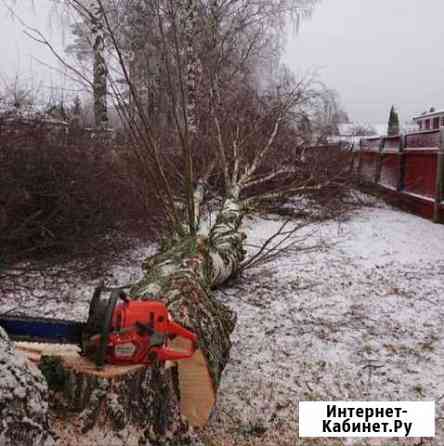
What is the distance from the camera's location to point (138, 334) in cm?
162

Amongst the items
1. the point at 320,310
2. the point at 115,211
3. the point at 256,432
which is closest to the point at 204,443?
the point at 256,432

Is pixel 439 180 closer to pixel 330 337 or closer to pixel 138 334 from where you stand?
pixel 330 337

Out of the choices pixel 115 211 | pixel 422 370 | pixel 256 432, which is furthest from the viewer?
pixel 115 211

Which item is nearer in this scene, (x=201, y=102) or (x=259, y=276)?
(x=259, y=276)

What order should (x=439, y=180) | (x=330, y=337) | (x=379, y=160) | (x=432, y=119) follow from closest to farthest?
(x=330, y=337) < (x=439, y=180) < (x=379, y=160) < (x=432, y=119)

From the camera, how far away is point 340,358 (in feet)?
8.96

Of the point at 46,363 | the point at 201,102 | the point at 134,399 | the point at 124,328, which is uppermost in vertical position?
the point at 201,102

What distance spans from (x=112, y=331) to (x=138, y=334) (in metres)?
0.10

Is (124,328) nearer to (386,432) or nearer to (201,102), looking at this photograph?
(386,432)

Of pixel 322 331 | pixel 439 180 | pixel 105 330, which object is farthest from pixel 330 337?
pixel 439 180

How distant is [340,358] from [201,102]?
686cm

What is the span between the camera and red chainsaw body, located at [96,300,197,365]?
162 centimetres

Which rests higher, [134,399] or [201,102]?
[201,102]

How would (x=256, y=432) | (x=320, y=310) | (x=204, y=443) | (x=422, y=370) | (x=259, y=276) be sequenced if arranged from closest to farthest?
(x=204, y=443)
(x=256, y=432)
(x=422, y=370)
(x=320, y=310)
(x=259, y=276)
